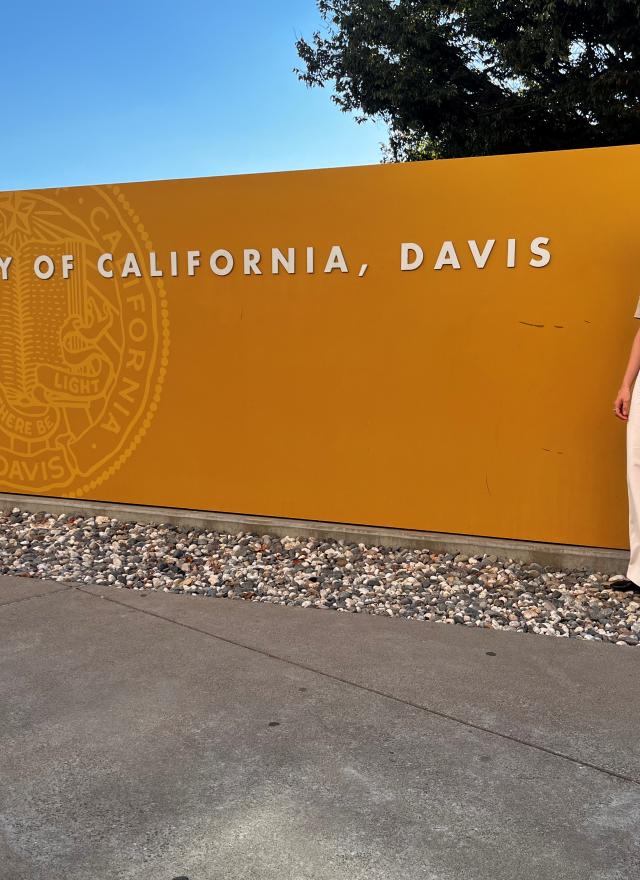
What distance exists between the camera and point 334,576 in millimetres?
5176

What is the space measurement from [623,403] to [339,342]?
6.19 ft

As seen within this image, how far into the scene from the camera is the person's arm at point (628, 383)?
4.74 m

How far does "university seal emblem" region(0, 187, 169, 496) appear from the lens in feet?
21.0

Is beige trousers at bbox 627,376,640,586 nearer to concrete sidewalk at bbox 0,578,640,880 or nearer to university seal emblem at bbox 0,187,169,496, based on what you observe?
concrete sidewalk at bbox 0,578,640,880

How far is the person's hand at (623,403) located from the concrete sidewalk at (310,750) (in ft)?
4.51

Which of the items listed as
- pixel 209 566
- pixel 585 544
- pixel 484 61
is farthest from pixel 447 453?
pixel 484 61

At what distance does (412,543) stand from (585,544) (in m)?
1.06

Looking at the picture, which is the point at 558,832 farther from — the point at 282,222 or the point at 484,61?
the point at 484,61

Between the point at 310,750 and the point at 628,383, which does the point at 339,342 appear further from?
the point at 310,750

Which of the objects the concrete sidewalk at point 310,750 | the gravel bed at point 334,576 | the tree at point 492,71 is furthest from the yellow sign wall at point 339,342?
the tree at point 492,71

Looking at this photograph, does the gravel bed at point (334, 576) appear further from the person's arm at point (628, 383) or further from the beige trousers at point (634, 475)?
the person's arm at point (628, 383)

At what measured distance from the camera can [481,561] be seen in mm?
5406

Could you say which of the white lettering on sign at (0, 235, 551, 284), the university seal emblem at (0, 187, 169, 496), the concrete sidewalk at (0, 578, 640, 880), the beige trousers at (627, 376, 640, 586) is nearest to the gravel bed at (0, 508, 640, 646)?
the beige trousers at (627, 376, 640, 586)

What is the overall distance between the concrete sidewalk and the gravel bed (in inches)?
11.7
